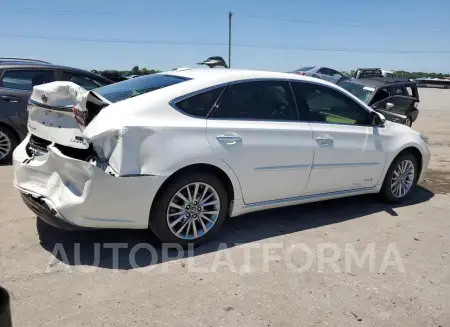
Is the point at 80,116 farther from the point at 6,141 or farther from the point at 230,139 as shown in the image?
the point at 6,141

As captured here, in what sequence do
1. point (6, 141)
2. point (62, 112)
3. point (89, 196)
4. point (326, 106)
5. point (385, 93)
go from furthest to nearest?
point (385, 93), point (6, 141), point (326, 106), point (62, 112), point (89, 196)

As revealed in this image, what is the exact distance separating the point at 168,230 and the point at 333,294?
148cm

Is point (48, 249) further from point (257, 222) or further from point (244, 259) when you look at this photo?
point (257, 222)

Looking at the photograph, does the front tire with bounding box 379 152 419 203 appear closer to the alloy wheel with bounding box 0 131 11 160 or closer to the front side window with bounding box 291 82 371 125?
the front side window with bounding box 291 82 371 125

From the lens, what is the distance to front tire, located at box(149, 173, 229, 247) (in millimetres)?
3742

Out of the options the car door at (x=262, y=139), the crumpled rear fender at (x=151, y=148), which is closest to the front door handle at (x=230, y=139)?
the car door at (x=262, y=139)

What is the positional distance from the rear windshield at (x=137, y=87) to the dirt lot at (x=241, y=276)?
4.36 feet

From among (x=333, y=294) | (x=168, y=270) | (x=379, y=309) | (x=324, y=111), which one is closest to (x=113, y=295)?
(x=168, y=270)

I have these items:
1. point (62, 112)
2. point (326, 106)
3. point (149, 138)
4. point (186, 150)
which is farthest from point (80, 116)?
point (326, 106)

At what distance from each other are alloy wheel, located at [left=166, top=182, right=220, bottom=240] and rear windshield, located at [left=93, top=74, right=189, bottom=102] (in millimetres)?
1014

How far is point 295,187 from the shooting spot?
4531 millimetres

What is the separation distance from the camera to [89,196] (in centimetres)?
346

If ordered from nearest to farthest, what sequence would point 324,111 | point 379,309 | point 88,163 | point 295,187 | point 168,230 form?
point 379,309 → point 88,163 → point 168,230 → point 295,187 → point 324,111

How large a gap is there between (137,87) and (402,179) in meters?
3.54
